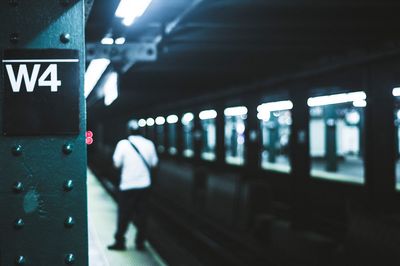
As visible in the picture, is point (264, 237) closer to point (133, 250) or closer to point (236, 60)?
point (236, 60)

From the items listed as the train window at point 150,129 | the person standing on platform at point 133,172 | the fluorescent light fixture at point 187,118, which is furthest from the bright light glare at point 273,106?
the train window at point 150,129

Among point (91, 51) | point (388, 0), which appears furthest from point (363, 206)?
point (91, 51)

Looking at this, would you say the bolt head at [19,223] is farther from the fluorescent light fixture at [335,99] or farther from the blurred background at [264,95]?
the fluorescent light fixture at [335,99]

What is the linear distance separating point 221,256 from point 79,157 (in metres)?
9.93

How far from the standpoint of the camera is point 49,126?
1.64 m

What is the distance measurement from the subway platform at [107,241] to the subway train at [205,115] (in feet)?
0.15

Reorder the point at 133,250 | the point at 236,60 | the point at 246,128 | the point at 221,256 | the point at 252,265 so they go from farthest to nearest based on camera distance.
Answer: the point at 246,128
the point at 236,60
the point at 221,256
the point at 252,265
the point at 133,250

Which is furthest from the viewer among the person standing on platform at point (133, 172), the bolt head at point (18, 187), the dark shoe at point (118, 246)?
the person standing on platform at point (133, 172)

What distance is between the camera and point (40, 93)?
1635 millimetres

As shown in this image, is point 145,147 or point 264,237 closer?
point 145,147

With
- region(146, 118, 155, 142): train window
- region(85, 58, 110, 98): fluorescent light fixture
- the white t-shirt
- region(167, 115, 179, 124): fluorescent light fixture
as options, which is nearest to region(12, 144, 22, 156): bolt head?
region(85, 58, 110, 98): fluorescent light fixture

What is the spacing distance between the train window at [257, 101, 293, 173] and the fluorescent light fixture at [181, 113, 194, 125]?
2.70 meters

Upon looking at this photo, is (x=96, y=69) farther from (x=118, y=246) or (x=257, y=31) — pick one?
(x=118, y=246)

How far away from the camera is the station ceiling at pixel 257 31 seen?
6705 mm
